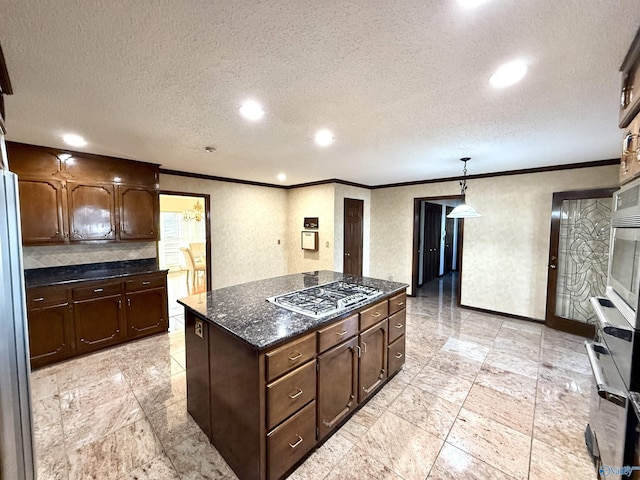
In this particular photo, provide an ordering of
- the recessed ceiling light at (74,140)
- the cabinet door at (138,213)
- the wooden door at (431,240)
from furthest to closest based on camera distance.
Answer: the wooden door at (431,240) < the cabinet door at (138,213) < the recessed ceiling light at (74,140)

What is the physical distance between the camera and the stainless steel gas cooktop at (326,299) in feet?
6.14

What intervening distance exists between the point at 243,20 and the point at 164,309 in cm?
365

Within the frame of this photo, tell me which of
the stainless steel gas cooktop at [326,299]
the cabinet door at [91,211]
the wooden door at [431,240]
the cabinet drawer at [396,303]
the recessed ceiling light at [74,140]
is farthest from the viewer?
the wooden door at [431,240]

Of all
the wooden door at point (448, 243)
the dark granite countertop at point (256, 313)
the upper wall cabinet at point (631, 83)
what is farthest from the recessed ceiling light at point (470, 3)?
the wooden door at point (448, 243)

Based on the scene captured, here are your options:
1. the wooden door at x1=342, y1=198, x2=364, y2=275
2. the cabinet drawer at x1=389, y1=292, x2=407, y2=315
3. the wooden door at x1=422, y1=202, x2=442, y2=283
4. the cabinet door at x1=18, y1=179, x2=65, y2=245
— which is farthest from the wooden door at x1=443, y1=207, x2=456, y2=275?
the cabinet door at x1=18, y1=179, x2=65, y2=245

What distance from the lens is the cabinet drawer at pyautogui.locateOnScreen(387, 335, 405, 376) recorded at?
255 centimetres

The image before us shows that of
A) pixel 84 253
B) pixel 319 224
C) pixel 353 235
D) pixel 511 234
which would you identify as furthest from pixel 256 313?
pixel 511 234

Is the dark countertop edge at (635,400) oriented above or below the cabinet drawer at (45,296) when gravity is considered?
above

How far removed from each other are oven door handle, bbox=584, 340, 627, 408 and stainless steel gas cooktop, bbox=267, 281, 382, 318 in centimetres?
130

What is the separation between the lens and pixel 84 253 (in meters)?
3.47

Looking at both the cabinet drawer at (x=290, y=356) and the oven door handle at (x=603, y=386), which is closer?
the oven door handle at (x=603, y=386)

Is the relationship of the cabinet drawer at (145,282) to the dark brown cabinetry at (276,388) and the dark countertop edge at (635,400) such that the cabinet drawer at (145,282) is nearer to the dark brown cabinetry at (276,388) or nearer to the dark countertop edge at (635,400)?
the dark brown cabinetry at (276,388)

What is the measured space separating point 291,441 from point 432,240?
6175 mm

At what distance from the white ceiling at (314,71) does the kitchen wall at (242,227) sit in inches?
72.7
